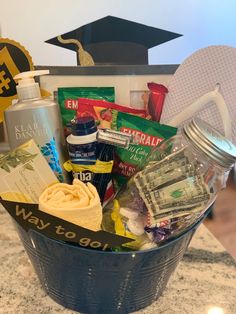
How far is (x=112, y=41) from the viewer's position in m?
0.75

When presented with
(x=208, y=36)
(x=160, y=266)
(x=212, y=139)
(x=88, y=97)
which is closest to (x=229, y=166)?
(x=212, y=139)

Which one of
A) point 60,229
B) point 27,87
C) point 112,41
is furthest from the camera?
point 112,41

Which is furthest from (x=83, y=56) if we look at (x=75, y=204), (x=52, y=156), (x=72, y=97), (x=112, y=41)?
(x=75, y=204)

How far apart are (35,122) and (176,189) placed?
0.20m

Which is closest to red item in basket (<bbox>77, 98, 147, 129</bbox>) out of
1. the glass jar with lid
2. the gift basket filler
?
the gift basket filler

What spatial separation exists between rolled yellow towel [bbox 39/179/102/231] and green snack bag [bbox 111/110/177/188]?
93 mm

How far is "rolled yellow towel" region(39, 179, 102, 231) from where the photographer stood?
1.25 ft

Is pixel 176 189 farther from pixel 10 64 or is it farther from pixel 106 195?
pixel 10 64

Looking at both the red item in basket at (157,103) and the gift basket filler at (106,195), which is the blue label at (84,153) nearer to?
the gift basket filler at (106,195)

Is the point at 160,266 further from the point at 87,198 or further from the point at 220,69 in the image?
the point at 220,69

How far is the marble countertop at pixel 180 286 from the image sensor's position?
483 millimetres

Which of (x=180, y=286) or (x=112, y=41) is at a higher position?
(x=112, y=41)

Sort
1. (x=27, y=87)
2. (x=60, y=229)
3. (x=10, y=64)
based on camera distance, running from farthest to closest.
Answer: (x=10, y=64) → (x=27, y=87) → (x=60, y=229)

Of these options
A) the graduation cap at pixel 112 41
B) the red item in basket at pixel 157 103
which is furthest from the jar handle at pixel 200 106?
the graduation cap at pixel 112 41
